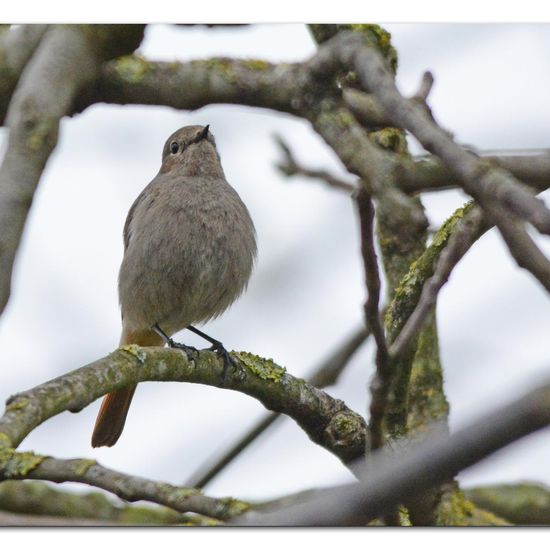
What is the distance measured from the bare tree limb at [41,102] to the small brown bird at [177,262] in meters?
0.54

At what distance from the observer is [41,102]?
104 inches

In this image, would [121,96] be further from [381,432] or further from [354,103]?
[381,432]

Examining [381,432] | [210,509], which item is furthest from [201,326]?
[381,432]

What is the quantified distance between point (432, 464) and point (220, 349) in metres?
2.08

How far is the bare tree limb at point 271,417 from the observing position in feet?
10.2

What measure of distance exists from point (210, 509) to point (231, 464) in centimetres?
116

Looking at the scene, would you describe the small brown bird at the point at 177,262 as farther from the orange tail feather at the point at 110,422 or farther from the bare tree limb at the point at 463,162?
the bare tree limb at the point at 463,162

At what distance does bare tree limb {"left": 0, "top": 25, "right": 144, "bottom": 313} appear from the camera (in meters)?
2.35

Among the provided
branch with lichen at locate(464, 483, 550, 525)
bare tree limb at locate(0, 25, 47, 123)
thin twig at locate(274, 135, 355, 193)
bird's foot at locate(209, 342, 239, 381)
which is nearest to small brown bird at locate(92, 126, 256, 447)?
bird's foot at locate(209, 342, 239, 381)

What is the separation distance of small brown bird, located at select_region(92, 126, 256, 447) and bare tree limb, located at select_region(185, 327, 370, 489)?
11.4 inches

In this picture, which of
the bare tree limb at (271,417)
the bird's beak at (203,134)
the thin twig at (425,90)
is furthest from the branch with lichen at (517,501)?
the bird's beak at (203,134)

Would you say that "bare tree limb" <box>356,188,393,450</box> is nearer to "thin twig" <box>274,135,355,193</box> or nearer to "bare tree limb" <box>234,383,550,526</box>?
"bare tree limb" <box>234,383,550,526</box>

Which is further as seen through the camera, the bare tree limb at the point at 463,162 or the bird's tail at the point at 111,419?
the bird's tail at the point at 111,419

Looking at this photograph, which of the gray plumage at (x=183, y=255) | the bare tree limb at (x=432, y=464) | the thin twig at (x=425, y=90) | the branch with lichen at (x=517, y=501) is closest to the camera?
the bare tree limb at (x=432, y=464)
